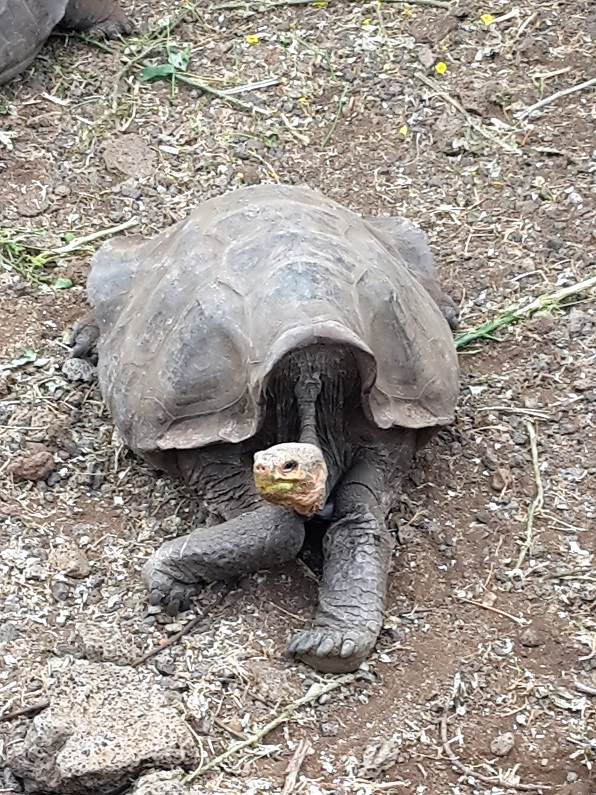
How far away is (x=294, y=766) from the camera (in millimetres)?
3283

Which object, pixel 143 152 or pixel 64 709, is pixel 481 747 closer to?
pixel 64 709

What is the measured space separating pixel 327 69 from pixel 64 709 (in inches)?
139

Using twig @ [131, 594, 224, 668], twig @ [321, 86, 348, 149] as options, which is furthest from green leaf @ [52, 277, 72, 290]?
twig @ [131, 594, 224, 668]

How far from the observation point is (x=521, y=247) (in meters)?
5.11

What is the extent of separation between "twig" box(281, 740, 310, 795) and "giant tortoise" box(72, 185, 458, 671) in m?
0.24

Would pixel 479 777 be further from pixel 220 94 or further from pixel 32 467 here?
pixel 220 94

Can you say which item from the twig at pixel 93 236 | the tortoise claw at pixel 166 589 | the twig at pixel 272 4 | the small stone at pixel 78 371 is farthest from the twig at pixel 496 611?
the twig at pixel 272 4

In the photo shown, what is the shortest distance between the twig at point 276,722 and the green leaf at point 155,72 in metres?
3.27

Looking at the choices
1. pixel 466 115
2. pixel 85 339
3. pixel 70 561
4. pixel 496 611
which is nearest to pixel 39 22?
pixel 466 115

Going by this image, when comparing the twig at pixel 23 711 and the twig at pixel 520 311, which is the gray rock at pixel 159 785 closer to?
the twig at pixel 23 711

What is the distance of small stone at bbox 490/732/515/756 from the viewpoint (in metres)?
3.34

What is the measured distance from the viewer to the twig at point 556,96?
5703mm

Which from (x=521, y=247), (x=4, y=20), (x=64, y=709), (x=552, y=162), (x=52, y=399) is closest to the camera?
(x=64, y=709)

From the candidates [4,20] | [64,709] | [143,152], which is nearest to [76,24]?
[4,20]
